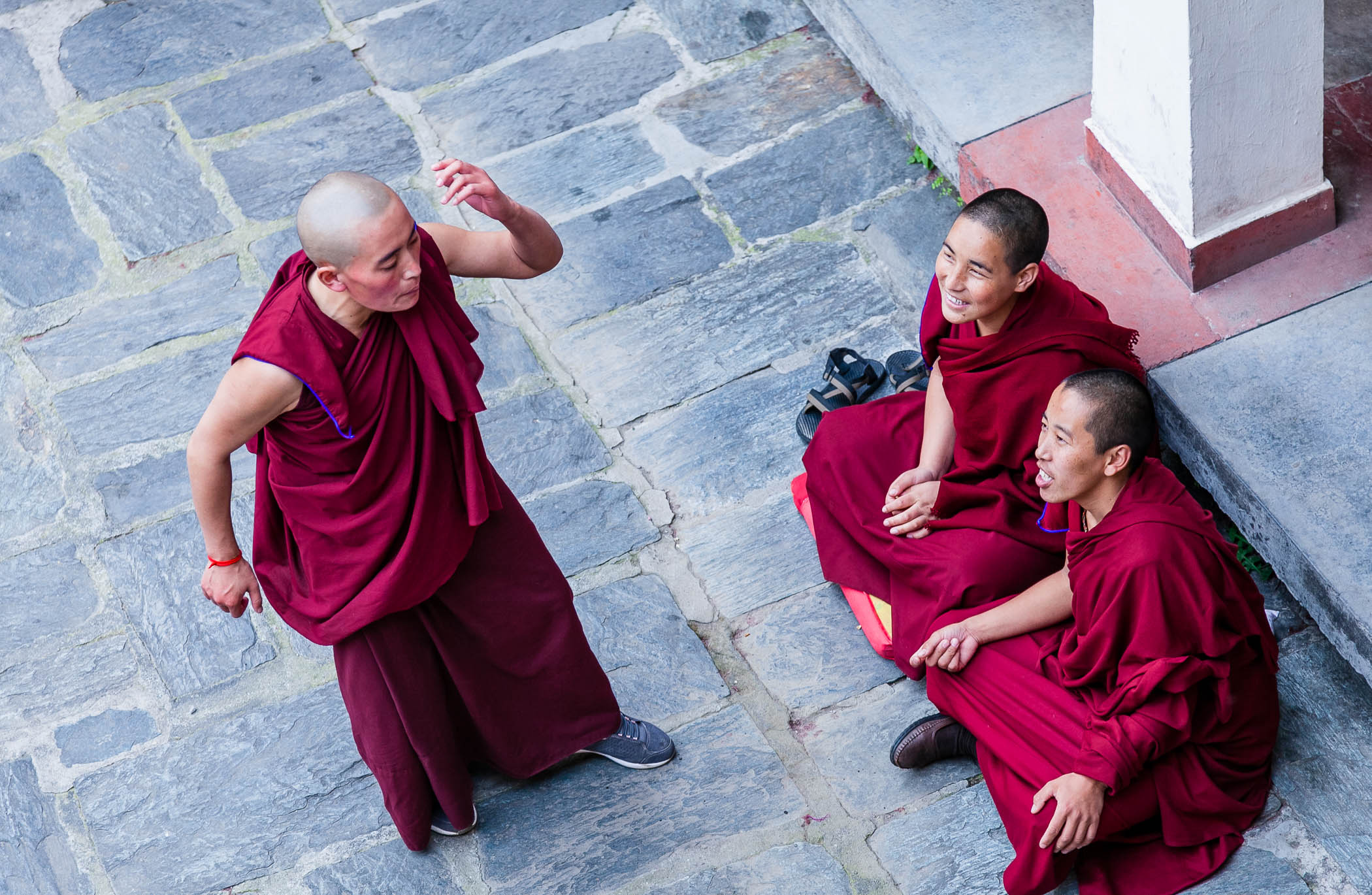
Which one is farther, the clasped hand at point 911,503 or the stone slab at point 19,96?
the stone slab at point 19,96

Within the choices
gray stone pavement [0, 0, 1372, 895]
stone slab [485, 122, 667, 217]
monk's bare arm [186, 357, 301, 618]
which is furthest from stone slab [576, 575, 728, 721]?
stone slab [485, 122, 667, 217]

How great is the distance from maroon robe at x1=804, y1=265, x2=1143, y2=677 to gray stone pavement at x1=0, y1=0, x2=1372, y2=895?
22 centimetres

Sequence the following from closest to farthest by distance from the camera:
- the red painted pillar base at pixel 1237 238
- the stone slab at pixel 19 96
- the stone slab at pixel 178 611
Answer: the red painted pillar base at pixel 1237 238 < the stone slab at pixel 178 611 < the stone slab at pixel 19 96

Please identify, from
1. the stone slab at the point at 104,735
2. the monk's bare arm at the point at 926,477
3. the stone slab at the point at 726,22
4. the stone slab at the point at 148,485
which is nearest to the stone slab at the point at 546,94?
the stone slab at the point at 726,22

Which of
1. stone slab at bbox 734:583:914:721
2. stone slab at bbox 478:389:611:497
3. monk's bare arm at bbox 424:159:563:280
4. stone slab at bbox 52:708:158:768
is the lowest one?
stone slab at bbox 52:708:158:768

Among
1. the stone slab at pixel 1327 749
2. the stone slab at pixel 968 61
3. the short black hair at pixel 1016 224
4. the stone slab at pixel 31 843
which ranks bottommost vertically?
the stone slab at pixel 31 843

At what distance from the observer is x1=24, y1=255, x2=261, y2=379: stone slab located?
192 inches

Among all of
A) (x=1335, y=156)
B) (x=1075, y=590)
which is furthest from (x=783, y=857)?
(x=1335, y=156)

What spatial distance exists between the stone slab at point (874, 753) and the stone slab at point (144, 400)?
2.33 metres

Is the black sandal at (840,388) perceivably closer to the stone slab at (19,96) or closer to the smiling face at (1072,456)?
the smiling face at (1072,456)

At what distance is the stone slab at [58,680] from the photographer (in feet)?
13.0

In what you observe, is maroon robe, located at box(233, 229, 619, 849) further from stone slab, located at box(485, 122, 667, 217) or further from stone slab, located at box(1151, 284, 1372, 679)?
stone slab, located at box(485, 122, 667, 217)

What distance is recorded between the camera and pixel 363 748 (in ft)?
10.8

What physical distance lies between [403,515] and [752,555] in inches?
53.1
